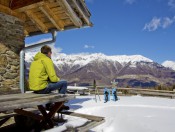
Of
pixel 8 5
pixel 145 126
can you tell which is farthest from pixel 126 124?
pixel 8 5

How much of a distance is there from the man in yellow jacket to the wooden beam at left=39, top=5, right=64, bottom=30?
13.1ft

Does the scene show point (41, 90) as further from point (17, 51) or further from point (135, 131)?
point (135, 131)

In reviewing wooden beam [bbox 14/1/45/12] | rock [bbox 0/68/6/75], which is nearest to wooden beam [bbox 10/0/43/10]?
wooden beam [bbox 14/1/45/12]

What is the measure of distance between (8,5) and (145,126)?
655 cm

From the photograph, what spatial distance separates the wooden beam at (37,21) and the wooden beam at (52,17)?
611 mm

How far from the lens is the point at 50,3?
10.2m

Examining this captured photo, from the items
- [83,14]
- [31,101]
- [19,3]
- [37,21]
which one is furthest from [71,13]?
[31,101]

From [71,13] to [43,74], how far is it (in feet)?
14.4

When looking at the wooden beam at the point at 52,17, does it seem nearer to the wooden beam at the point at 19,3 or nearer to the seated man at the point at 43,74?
the wooden beam at the point at 19,3

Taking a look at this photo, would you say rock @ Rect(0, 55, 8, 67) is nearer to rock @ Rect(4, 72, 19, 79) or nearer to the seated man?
rock @ Rect(4, 72, 19, 79)

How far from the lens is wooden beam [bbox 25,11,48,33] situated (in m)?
10.9

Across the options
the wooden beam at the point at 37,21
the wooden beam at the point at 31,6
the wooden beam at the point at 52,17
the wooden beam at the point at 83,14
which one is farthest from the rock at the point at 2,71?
the wooden beam at the point at 83,14

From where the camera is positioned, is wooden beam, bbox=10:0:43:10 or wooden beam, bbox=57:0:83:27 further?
wooden beam, bbox=57:0:83:27

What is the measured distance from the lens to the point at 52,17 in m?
10.9
